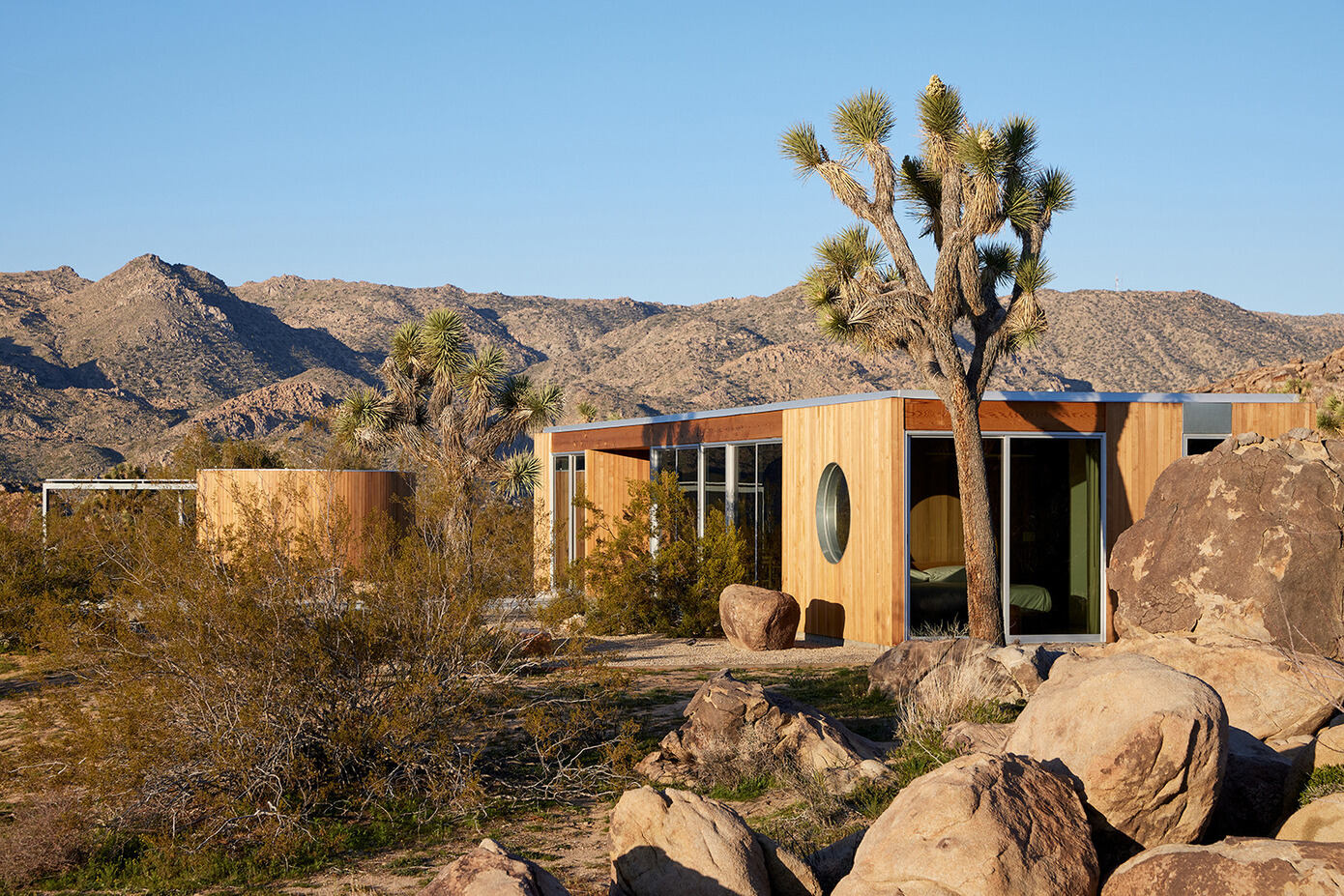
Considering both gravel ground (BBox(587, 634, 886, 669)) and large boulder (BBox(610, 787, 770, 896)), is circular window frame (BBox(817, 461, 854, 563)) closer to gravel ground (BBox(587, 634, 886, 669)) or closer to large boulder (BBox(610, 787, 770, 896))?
gravel ground (BBox(587, 634, 886, 669))

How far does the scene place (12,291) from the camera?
66.8m

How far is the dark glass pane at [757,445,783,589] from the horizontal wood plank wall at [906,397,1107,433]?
2.57m

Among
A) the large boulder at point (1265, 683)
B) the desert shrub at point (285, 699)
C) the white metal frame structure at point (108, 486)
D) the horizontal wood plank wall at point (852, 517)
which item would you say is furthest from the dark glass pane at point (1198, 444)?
the white metal frame structure at point (108, 486)

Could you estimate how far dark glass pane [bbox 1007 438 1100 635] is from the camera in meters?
13.8

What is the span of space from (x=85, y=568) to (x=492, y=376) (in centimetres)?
764

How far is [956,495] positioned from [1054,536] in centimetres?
133

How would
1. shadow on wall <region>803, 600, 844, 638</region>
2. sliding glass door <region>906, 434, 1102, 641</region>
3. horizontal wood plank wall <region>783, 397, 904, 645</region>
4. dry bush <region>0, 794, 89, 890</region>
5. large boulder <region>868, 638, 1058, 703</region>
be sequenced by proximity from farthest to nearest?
shadow on wall <region>803, 600, 844, 638</region>
sliding glass door <region>906, 434, 1102, 641</region>
horizontal wood plank wall <region>783, 397, 904, 645</region>
large boulder <region>868, 638, 1058, 703</region>
dry bush <region>0, 794, 89, 890</region>

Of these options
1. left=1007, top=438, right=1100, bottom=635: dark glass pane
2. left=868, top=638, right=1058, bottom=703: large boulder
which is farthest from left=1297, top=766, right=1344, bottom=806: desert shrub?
left=1007, top=438, right=1100, bottom=635: dark glass pane

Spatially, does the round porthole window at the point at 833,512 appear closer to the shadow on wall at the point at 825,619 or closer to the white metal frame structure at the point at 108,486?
the shadow on wall at the point at 825,619

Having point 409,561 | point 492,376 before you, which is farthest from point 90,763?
point 492,376

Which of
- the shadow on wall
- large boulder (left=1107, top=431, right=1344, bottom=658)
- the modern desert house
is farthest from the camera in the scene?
the shadow on wall

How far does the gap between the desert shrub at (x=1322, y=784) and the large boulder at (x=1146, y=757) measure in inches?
32.7

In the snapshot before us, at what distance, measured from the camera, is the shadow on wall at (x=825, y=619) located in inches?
557

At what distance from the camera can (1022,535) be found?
13.8 meters
